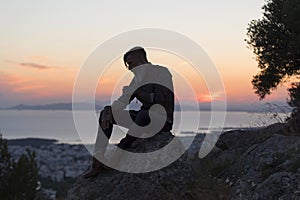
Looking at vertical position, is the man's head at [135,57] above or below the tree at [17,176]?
below

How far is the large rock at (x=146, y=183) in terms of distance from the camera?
6566mm

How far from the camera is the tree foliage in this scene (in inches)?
725

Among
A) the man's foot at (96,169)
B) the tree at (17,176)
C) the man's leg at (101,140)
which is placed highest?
the tree at (17,176)

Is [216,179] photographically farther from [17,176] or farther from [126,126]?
[17,176]

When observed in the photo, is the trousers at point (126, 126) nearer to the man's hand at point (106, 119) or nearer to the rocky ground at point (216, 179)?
the man's hand at point (106, 119)

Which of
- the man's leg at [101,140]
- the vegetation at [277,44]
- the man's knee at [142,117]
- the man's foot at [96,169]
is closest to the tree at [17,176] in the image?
the vegetation at [277,44]

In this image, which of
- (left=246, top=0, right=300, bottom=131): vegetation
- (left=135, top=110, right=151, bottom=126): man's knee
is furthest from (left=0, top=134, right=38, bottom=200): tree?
Answer: (left=135, top=110, right=151, bottom=126): man's knee

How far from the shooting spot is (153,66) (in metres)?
7.03

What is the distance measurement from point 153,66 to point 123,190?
1.85 metres

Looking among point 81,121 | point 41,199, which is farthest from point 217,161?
point 41,199

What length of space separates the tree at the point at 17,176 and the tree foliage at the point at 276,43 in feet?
43.2

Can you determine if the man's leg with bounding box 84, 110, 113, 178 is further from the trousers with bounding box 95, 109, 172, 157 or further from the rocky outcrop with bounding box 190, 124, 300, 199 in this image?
the rocky outcrop with bounding box 190, 124, 300, 199

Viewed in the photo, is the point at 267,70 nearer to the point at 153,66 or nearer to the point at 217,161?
the point at 217,161

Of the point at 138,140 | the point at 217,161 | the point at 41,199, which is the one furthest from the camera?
the point at 41,199
